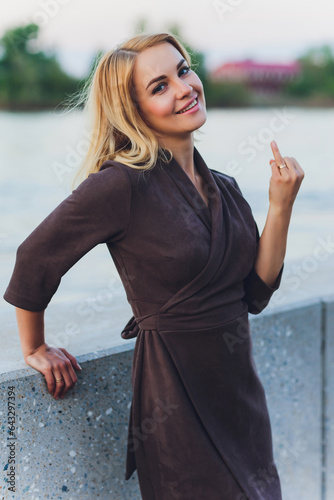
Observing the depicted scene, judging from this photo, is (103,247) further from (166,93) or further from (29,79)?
(29,79)

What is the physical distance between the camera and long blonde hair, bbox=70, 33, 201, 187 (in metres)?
1.61

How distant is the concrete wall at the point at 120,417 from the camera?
68.4 inches

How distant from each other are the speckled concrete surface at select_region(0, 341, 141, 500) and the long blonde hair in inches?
21.2

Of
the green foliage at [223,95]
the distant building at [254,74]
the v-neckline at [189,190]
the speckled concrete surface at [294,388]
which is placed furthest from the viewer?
the distant building at [254,74]

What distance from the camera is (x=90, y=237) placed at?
154 centimetres

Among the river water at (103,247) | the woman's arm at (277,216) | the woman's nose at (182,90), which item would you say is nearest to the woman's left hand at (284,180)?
the woman's arm at (277,216)

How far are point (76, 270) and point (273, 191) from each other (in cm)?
193

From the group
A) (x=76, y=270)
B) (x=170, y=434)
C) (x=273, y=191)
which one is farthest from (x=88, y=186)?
(x=76, y=270)

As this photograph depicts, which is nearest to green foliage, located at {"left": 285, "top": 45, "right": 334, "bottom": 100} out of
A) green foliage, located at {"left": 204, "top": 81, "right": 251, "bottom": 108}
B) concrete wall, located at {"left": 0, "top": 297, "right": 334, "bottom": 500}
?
green foliage, located at {"left": 204, "top": 81, "right": 251, "bottom": 108}

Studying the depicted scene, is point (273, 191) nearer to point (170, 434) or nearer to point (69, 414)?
point (170, 434)

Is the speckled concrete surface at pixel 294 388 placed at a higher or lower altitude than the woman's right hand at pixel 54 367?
lower

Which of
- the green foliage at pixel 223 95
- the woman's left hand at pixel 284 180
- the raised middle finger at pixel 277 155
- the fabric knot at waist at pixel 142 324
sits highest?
the raised middle finger at pixel 277 155

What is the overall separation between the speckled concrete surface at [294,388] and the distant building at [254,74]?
2207cm

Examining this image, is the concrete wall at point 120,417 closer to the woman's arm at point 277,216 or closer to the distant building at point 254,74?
the woman's arm at point 277,216
